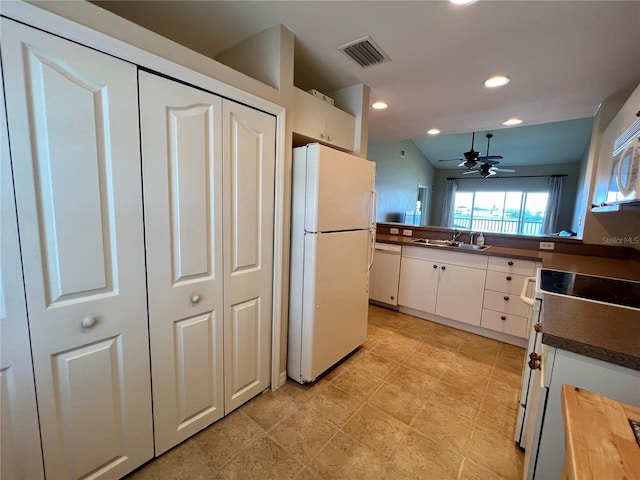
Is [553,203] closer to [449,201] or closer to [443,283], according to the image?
[449,201]

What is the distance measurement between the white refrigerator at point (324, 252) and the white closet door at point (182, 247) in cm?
56

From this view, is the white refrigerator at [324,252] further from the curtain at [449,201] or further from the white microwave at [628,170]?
the curtain at [449,201]

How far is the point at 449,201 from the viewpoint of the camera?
29.0ft

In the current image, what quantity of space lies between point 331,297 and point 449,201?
8178 millimetres

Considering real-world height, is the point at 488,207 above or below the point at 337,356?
above

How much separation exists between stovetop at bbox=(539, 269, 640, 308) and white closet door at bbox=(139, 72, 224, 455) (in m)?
1.81

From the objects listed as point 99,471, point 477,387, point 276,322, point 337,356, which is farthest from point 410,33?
point 99,471

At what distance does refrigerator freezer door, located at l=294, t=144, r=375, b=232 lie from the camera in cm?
174

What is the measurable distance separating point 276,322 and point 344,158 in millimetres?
1233

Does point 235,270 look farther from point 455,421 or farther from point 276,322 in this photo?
point 455,421

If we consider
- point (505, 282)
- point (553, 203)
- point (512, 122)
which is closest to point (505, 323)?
point (505, 282)

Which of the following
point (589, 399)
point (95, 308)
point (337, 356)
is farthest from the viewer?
point (337, 356)

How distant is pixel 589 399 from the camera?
746mm
